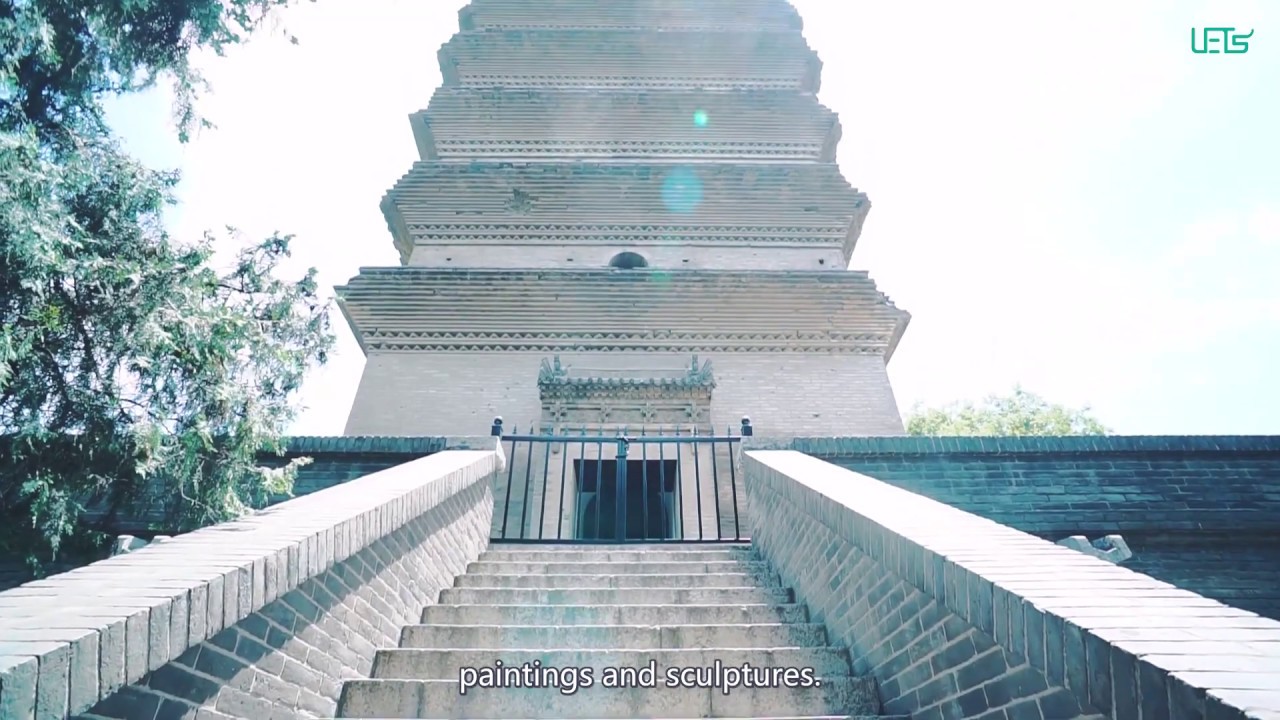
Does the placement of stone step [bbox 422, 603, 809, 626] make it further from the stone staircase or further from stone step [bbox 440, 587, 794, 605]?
stone step [bbox 440, 587, 794, 605]

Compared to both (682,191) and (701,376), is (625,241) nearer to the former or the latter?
(682,191)

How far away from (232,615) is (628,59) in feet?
43.1

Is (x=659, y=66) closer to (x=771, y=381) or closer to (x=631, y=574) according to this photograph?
(x=771, y=381)

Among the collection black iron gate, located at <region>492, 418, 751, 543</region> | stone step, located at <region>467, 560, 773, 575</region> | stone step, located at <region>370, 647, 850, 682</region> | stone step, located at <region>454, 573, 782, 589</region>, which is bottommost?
stone step, located at <region>370, 647, 850, 682</region>

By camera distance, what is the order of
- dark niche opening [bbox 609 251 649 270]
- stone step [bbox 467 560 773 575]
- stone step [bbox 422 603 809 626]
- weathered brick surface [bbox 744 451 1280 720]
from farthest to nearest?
dark niche opening [bbox 609 251 649 270] < stone step [bbox 467 560 773 575] < stone step [bbox 422 603 809 626] < weathered brick surface [bbox 744 451 1280 720]

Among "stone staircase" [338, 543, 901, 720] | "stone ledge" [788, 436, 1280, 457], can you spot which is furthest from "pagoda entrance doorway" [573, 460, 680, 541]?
"stone staircase" [338, 543, 901, 720]

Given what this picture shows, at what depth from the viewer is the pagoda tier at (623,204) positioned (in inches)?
432

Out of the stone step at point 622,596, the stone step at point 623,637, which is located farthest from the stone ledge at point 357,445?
the stone step at point 623,637

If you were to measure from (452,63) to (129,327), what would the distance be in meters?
10.5

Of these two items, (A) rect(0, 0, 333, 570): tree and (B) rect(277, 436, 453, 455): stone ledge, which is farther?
(B) rect(277, 436, 453, 455): stone ledge

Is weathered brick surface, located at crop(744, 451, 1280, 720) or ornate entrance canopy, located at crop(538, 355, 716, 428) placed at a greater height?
ornate entrance canopy, located at crop(538, 355, 716, 428)

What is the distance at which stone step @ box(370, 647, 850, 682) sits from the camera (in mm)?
3328

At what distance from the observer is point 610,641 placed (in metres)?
3.67

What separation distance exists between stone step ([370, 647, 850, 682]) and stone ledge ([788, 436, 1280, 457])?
8.68ft
